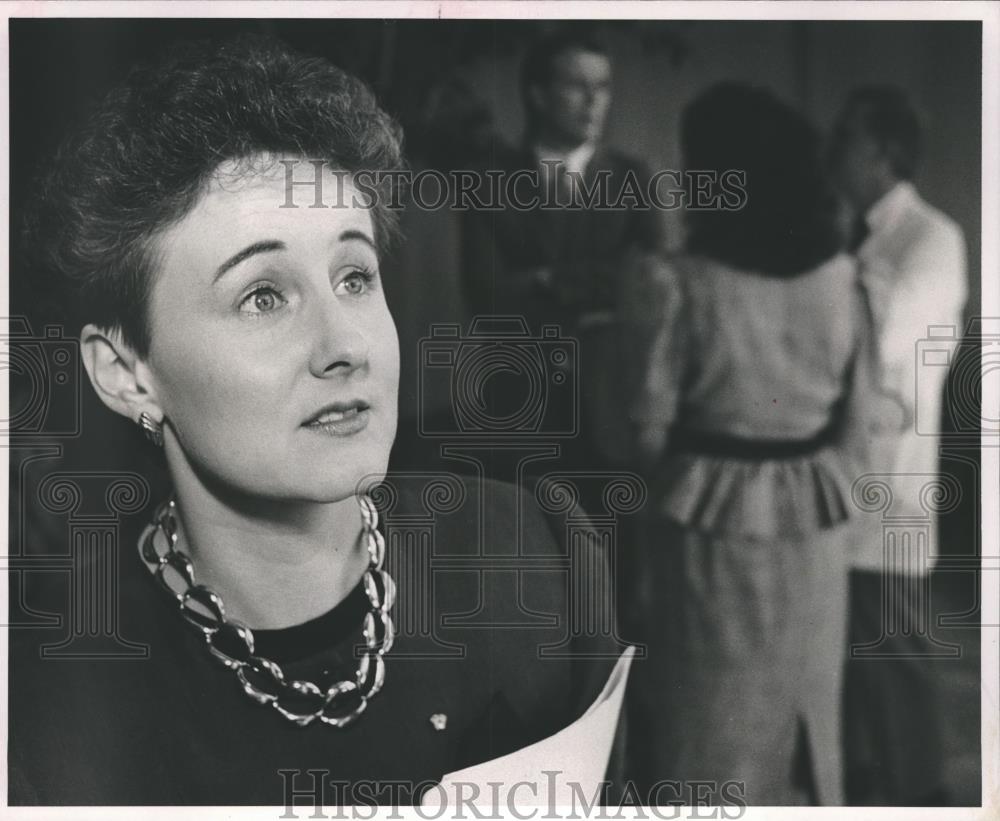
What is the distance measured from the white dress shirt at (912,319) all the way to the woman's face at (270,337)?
3.67 feet

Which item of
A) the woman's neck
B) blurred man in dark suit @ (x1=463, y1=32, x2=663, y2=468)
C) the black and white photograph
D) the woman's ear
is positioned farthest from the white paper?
the woman's ear

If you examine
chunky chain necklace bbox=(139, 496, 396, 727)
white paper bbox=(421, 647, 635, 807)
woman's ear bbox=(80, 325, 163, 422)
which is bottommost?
white paper bbox=(421, 647, 635, 807)

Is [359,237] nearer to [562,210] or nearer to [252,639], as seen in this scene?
[562,210]

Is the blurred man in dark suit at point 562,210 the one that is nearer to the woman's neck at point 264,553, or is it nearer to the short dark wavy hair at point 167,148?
the short dark wavy hair at point 167,148

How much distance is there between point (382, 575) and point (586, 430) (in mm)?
564

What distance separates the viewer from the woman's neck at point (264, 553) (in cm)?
245

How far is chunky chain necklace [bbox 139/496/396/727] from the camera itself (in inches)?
96.8

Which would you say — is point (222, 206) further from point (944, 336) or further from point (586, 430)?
point (944, 336)

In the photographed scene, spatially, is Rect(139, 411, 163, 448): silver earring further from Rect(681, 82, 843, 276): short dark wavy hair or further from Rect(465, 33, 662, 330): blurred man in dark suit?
Rect(681, 82, 843, 276): short dark wavy hair

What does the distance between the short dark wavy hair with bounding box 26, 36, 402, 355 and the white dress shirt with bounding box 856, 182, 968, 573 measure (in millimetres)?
1115

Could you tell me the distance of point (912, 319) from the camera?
2525 mm
